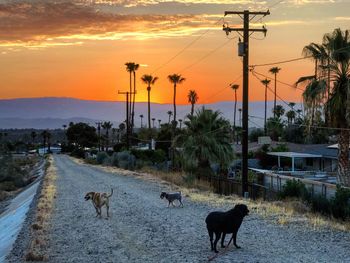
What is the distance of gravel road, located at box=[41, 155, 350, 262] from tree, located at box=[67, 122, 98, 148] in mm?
138594

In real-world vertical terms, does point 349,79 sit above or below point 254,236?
above

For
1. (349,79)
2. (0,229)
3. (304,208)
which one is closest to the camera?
(304,208)

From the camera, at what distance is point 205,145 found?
4194 centimetres

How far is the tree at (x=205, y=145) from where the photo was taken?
41.8 meters

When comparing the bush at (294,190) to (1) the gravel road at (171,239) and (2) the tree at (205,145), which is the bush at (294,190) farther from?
(2) the tree at (205,145)

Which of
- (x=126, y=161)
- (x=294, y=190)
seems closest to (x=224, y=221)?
(x=294, y=190)

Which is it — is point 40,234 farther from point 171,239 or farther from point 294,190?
point 294,190

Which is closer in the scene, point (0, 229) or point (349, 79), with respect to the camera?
point (0, 229)

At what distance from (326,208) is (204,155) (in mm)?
20057

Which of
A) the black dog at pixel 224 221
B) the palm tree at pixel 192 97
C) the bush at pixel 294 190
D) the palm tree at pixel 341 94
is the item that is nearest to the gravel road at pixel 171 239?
the black dog at pixel 224 221

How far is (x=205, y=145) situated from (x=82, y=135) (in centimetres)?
11959

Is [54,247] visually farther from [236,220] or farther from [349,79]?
[349,79]

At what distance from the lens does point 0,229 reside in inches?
1024

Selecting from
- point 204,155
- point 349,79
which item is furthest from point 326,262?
point 204,155
